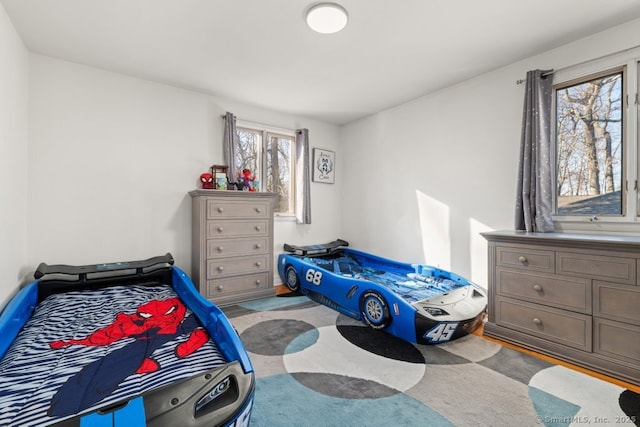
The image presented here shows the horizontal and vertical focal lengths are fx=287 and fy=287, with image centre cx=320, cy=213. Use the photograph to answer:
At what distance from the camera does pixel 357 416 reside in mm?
1469

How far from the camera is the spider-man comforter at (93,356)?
1122mm

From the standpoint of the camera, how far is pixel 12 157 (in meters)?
2.14

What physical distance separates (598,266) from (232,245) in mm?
3126

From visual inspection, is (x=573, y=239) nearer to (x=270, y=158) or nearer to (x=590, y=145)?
(x=590, y=145)

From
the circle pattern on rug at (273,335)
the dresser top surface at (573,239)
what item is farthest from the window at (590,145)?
the circle pattern on rug at (273,335)

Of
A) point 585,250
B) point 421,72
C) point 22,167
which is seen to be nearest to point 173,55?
point 22,167

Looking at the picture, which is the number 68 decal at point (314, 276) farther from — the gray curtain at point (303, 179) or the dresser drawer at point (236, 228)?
the gray curtain at point (303, 179)

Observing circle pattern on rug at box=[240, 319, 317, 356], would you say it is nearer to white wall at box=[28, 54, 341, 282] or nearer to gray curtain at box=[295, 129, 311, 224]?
white wall at box=[28, 54, 341, 282]

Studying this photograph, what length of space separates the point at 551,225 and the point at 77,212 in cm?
427

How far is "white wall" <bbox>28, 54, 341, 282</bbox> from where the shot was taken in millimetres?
2594

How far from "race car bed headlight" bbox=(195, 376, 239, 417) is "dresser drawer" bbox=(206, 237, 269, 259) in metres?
2.12

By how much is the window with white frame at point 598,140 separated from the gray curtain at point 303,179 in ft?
9.05

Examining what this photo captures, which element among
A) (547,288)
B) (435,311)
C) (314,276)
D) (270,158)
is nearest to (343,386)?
(435,311)

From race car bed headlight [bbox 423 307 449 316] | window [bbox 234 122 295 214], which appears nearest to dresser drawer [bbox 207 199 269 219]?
window [bbox 234 122 295 214]
